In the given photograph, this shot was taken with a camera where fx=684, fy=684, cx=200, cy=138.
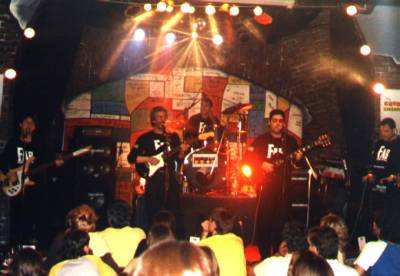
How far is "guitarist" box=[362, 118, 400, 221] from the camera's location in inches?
362

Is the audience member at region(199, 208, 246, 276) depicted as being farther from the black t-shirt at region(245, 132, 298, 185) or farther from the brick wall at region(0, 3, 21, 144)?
the brick wall at region(0, 3, 21, 144)

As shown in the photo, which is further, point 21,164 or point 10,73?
point 10,73

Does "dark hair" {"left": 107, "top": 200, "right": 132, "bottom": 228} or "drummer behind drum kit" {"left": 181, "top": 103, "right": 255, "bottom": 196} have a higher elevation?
"drummer behind drum kit" {"left": 181, "top": 103, "right": 255, "bottom": 196}

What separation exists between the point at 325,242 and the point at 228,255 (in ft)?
2.71

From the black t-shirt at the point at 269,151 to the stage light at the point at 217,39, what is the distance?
249cm

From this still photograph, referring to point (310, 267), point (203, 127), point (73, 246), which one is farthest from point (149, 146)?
point (310, 267)

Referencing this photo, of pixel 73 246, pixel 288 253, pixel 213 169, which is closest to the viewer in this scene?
pixel 73 246

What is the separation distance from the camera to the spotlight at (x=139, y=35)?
10.9 metres

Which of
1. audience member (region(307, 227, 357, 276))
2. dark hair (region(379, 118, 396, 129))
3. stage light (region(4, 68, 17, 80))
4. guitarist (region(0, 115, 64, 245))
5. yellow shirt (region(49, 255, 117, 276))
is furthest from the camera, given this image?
stage light (region(4, 68, 17, 80))

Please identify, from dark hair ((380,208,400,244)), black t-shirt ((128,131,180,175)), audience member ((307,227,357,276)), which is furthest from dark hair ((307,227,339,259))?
black t-shirt ((128,131,180,175))

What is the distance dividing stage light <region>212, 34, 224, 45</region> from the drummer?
1134mm

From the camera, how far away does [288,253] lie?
5.65m

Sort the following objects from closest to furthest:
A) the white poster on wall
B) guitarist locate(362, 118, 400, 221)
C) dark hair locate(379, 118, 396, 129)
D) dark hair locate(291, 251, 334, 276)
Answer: dark hair locate(291, 251, 334, 276) < guitarist locate(362, 118, 400, 221) < dark hair locate(379, 118, 396, 129) < the white poster on wall

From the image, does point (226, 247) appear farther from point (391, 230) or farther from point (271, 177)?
point (271, 177)
